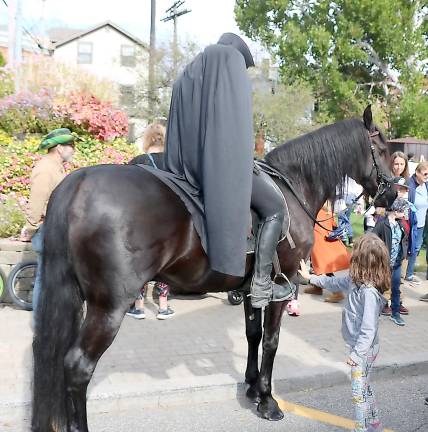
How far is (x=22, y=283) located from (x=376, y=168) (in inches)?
177

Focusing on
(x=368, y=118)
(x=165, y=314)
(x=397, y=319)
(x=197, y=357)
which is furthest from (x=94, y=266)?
(x=397, y=319)

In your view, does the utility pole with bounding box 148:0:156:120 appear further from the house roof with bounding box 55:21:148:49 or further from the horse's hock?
the horse's hock

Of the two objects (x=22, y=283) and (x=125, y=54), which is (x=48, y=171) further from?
(x=125, y=54)

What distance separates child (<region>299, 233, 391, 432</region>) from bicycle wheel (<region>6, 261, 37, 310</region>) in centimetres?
422

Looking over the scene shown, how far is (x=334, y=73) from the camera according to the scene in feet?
102

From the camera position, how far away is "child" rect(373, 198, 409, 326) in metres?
6.80

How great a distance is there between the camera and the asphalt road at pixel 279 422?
4.18 m

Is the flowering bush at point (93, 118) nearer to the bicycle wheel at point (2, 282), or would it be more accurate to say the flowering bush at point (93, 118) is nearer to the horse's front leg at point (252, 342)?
the bicycle wheel at point (2, 282)

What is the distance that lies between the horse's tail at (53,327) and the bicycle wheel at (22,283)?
11.2 feet

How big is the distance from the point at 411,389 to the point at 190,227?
2.84m

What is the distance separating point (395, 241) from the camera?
6.81 m

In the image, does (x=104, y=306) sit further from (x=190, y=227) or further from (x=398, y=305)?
(x=398, y=305)

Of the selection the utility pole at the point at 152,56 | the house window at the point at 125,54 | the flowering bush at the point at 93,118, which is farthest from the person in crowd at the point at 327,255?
the house window at the point at 125,54

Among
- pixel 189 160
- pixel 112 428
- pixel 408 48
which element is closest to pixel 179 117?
pixel 189 160
